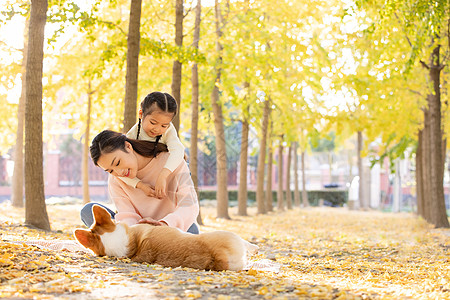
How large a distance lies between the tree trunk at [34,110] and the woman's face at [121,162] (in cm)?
335

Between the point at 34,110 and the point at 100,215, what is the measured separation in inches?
156

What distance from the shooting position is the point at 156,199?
5258 mm

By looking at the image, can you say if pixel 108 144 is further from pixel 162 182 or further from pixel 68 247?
pixel 68 247

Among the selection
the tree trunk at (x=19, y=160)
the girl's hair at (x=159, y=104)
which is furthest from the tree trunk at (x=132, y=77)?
the tree trunk at (x=19, y=160)

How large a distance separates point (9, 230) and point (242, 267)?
4085 mm

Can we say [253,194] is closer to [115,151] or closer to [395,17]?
[395,17]

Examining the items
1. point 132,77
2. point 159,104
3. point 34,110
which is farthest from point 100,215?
point 132,77

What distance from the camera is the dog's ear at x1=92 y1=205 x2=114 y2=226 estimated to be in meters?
4.39

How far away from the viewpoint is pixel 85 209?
5.45 m

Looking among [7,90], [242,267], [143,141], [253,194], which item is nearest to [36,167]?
[143,141]

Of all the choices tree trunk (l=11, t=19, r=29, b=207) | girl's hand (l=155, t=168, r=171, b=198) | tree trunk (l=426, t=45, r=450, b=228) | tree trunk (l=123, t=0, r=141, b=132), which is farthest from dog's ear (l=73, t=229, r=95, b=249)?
tree trunk (l=11, t=19, r=29, b=207)

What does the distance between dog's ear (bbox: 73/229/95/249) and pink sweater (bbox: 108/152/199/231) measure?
434 millimetres

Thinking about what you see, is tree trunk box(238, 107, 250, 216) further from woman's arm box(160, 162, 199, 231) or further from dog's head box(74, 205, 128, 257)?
dog's head box(74, 205, 128, 257)

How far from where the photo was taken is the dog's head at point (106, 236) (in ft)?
14.9
